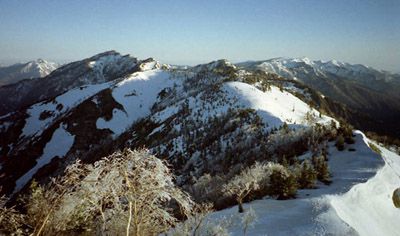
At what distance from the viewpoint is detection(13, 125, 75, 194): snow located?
110 m

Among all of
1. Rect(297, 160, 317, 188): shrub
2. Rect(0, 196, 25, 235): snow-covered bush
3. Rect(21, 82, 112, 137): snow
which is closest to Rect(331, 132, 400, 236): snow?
Rect(297, 160, 317, 188): shrub

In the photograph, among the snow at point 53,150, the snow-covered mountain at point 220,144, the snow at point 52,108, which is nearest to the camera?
the snow-covered mountain at point 220,144

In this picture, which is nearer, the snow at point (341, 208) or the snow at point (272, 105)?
the snow at point (341, 208)

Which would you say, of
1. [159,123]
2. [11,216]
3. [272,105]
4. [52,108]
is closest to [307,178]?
Answer: [11,216]

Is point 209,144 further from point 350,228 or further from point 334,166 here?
point 350,228

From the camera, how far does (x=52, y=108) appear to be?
171000 millimetres

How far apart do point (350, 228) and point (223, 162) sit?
38156 millimetres

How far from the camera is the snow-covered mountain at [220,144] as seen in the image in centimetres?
2720

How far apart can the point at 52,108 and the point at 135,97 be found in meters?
47.7

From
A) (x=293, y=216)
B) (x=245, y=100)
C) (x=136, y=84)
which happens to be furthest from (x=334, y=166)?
(x=136, y=84)

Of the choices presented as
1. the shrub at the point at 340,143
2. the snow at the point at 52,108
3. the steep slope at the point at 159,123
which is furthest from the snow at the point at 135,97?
the shrub at the point at 340,143

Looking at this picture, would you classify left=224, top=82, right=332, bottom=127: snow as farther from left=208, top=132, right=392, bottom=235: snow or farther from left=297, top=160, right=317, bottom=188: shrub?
left=297, top=160, right=317, bottom=188: shrub

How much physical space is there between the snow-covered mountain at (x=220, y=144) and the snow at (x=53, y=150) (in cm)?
48

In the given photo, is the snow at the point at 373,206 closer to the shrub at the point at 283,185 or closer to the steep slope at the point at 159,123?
the shrub at the point at 283,185
